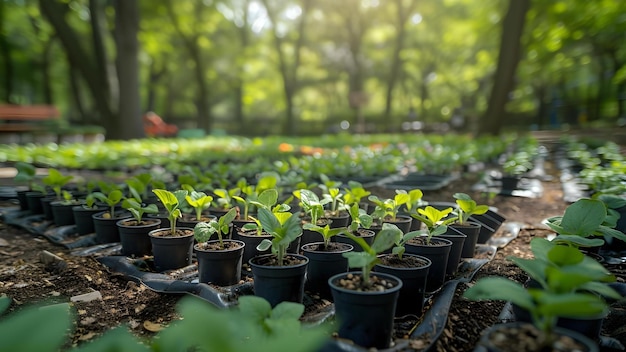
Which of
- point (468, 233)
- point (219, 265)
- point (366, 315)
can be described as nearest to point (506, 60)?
point (468, 233)

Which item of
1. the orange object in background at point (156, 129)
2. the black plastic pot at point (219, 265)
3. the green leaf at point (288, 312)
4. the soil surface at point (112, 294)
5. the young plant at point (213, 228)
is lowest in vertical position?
the soil surface at point (112, 294)

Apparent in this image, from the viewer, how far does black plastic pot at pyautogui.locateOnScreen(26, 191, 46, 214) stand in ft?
11.9

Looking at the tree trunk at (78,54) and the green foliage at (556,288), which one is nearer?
the green foliage at (556,288)

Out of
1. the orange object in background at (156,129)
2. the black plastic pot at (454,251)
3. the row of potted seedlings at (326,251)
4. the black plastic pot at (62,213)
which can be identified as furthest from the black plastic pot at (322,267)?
the orange object in background at (156,129)

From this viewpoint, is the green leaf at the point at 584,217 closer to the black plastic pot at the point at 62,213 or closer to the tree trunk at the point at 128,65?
the black plastic pot at the point at 62,213

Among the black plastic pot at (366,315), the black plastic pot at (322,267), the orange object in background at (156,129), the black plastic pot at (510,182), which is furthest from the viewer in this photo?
the orange object in background at (156,129)

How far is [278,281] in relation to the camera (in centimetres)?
168

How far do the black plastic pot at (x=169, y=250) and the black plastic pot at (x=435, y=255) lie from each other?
1.20 metres

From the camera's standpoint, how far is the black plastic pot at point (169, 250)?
2227 millimetres

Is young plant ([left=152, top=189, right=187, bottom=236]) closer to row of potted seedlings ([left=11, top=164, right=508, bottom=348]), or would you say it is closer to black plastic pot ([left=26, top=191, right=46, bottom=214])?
row of potted seedlings ([left=11, top=164, right=508, bottom=348])

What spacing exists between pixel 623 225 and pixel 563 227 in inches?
44.8

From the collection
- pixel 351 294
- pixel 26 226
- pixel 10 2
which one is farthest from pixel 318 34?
→ pixel 351 294

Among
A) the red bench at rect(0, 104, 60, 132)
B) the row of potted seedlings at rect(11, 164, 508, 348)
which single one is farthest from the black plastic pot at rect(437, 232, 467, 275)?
the red bench at rect(0, 104, 60, 132)

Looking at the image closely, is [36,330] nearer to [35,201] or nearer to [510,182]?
[35,201]
